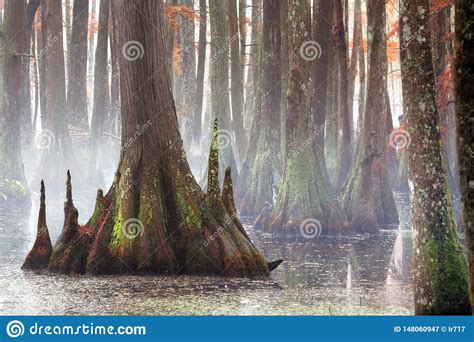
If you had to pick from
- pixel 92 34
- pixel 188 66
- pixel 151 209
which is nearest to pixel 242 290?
pixel 151 209

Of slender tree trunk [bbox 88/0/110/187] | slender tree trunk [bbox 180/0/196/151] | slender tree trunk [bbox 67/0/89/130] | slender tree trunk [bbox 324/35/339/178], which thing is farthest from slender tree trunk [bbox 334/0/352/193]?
slender tree trunk [bbox 180/0/196/151]

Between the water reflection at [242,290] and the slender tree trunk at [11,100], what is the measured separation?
22.7ft

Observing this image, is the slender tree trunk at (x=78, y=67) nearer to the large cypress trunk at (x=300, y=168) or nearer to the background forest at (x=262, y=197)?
the background forest at (x=262, y=197)

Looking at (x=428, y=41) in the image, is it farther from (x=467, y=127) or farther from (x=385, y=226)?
(x=385, y=226)

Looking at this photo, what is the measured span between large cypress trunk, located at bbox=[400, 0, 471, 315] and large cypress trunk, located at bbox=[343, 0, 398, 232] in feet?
27.7

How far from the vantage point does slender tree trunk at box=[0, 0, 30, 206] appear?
20250 millimetres

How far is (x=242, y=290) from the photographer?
9.81 metres

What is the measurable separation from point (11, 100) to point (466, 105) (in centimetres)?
1684

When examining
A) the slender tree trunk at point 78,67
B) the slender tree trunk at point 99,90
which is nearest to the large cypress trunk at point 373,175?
the slender tree trunk at point 78,67

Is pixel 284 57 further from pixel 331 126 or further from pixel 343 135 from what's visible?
pixel 331 126

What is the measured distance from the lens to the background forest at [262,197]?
8.21 meters

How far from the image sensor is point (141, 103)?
11344mm

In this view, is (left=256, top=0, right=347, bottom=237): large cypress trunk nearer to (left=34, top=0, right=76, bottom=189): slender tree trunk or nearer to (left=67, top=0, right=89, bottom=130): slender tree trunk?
(left=34, top=0, right=76, bottom=189): slender tree trunk

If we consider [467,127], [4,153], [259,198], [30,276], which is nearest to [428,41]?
[467,127]
